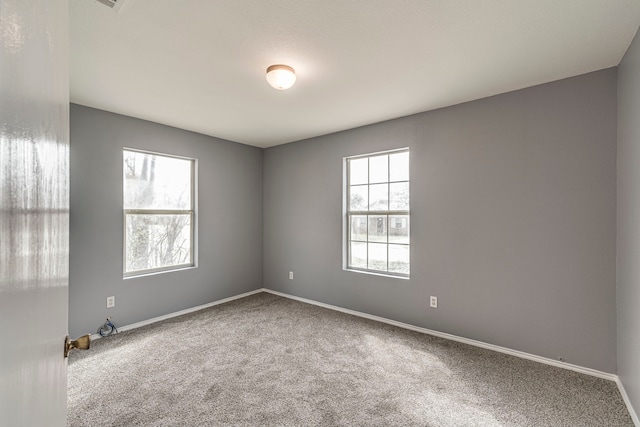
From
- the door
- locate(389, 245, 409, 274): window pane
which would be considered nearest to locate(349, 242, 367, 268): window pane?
locate(389, 245, 409, 274): window pane

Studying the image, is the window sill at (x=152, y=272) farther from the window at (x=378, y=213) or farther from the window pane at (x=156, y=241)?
the window at (x=378, y=213)

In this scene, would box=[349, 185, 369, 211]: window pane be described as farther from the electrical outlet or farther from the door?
the door

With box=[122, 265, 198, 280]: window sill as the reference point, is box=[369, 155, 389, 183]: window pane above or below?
above

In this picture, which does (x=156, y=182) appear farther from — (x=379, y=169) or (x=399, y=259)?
(x=399, y=259)

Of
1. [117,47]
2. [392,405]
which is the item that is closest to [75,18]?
[117,47]

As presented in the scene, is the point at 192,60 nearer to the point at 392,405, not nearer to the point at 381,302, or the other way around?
the point at 392,405

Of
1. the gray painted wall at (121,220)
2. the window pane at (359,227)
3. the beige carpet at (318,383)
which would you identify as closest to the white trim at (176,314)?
the gray painted wall at (121,220)

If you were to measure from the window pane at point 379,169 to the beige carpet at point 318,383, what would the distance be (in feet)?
6.02

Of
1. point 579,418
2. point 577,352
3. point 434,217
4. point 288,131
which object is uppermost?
point 288,131

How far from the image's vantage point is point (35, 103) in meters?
0.49

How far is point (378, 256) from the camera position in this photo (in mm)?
3668

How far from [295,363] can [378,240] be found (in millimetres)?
1795

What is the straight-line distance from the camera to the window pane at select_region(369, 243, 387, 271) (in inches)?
142

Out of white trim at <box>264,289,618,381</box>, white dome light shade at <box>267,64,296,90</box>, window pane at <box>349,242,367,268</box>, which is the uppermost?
white dome light shade at <box>267,64,296,90</box>
